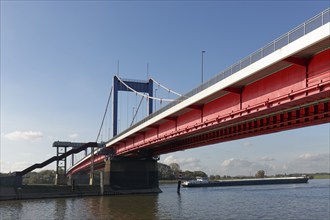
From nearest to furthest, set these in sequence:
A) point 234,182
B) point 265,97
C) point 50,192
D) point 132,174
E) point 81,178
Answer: point 265,97 < point 50,192 < point 132,174 < point 234,182 < point 81,178

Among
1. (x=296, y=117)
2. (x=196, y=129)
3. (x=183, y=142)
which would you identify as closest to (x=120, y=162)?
(x=183, y=142)

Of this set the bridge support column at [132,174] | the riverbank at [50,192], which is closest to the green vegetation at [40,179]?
the bridge support column at [132,174]

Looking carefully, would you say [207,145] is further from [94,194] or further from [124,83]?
[124,83]

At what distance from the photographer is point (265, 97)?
30219 millimetres

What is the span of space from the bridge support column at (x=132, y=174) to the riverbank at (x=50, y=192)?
232cm

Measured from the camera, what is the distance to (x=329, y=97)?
26.5 m

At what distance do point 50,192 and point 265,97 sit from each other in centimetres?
4972

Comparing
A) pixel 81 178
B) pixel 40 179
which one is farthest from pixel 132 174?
pixel 40 179

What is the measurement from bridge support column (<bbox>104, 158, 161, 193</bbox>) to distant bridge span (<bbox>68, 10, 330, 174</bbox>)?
2530cm

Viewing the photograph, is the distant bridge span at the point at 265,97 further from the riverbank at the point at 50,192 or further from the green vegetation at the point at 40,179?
the green vegetation at the point at 40,179

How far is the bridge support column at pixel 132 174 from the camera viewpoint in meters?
79.8

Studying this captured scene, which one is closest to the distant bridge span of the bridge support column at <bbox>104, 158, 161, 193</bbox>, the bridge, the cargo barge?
the bridge

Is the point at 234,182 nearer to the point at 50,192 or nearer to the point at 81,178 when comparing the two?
the point at 81,178

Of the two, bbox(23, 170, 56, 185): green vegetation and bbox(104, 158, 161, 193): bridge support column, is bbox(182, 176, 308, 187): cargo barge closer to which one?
bbox(104, 158, 161, 193): bridge support column
